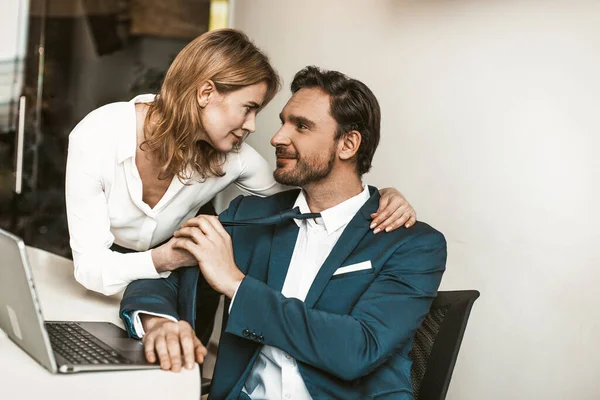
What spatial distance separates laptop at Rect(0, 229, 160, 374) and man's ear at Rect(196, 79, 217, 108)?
834mm

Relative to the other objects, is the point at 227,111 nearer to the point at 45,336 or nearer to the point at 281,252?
the point at 281,252

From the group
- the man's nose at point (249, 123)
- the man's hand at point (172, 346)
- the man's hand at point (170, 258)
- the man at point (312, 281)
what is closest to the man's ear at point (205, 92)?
the man's nose at point (249, 123)

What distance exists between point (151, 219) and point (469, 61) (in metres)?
1.19

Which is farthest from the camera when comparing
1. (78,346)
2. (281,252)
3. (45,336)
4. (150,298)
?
(281,252)

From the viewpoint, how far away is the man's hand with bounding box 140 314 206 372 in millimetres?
1437

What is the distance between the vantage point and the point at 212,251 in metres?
1.76

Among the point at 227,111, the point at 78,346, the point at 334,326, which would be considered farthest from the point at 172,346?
the point at 227,111

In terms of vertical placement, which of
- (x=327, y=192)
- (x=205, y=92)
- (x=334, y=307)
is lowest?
(x=334, y=307)

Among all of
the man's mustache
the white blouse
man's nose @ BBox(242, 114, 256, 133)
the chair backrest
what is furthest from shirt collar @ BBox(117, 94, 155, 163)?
the chair backrest

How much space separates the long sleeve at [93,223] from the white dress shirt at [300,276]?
0.38 m

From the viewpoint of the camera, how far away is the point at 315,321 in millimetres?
1671

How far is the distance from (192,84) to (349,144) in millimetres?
513

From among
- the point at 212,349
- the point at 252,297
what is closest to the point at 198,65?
the point at 252,297

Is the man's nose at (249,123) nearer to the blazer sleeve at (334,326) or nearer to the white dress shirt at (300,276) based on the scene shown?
the white dress shirt at (300,276)
